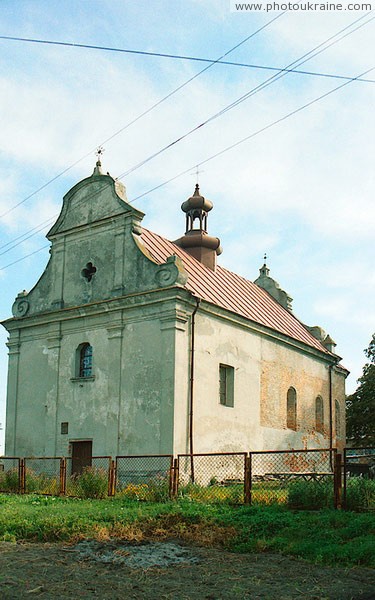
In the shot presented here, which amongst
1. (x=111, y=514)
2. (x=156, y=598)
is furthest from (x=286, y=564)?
(x=111, y=514)

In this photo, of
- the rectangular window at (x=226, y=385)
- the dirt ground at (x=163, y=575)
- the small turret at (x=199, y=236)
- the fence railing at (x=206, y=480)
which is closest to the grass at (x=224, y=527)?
the dirt ground at (x=163, y=575)

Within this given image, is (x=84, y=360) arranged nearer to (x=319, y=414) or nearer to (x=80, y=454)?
(x=80, y=454)

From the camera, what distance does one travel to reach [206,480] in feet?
68.3

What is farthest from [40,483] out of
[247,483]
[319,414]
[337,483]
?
[319,414]

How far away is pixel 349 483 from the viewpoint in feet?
45.3

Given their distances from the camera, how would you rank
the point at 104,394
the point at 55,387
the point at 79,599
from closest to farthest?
the point at 79,599
the point at 104,394
the point at 55,387

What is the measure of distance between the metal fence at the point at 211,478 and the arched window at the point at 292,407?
187 inches

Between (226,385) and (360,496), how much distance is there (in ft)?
34.2

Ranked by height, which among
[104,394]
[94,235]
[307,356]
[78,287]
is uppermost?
[94,235]

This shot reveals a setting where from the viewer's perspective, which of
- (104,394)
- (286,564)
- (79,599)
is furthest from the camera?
(104,394)

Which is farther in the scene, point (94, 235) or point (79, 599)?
point (94, 235)

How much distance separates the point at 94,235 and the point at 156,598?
1773 cm

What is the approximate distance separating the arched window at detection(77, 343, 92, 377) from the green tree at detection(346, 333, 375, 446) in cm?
1840

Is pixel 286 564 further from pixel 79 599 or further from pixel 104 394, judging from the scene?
pixel 104 394
